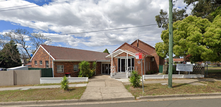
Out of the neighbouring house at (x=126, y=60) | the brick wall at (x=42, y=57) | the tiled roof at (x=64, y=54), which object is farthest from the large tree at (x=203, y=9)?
the brick wall at (x=42, y=57)

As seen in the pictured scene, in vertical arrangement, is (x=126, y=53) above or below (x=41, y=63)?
above

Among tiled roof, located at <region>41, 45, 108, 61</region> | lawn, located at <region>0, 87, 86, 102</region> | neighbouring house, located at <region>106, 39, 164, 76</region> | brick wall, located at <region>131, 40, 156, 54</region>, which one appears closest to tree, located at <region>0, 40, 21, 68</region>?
tiled roof, located at <region>41, 45, 108, 61</region>

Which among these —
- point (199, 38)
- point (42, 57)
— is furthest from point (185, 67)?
point (42, 57)

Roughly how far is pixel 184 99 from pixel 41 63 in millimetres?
18178

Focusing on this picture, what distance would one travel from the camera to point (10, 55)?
30562 millimetres

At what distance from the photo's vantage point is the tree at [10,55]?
29938 mm

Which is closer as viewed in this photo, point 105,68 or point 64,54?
point 64,54

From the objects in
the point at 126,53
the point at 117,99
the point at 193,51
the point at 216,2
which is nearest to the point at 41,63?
the point at 126,53

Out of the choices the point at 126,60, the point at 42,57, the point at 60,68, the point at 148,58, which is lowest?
the point at 60,68

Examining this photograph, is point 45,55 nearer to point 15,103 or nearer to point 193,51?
point 15,103

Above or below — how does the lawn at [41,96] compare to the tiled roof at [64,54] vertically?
below

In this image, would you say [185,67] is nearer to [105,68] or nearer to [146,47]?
[146,47]

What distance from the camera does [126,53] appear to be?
16234 millimetres

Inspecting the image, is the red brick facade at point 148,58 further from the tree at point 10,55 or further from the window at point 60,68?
the tree at point 10,55
